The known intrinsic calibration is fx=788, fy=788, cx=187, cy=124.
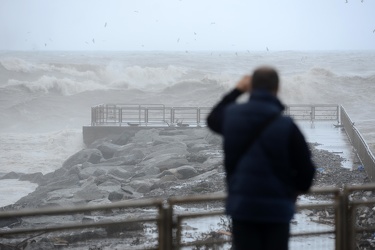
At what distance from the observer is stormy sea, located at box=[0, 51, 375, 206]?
3694cm

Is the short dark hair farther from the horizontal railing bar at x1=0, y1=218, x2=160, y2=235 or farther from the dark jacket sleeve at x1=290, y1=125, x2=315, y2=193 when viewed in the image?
the horizontal railing bar at x1=0, y1=218, x2=160, y2=235

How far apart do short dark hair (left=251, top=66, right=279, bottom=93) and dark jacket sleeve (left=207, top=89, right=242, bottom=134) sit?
1.25 feet

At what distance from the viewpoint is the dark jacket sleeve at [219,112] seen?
14.5 feet

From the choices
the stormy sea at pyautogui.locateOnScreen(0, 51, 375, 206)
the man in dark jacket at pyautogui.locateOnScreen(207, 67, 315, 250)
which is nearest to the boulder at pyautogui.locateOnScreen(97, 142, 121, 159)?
the stormy sea at pyautogui.locateOnScreen(0, 51, 375, 206)

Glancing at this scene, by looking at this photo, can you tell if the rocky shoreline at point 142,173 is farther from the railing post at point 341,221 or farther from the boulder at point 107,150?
the railing post at point 341,221

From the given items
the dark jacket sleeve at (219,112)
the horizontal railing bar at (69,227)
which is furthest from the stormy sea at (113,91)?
the dark jacket sleeve at (219,112)

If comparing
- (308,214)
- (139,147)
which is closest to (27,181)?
(139,147)

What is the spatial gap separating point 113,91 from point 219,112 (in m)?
59.9

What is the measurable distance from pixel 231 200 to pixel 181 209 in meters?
7.87

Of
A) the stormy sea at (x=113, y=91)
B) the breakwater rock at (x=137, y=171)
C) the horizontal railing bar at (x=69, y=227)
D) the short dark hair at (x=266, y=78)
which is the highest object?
the short dark hair at (x=266, y=78)

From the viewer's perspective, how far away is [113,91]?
63969 mm

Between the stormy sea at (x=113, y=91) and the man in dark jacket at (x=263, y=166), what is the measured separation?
21593mm

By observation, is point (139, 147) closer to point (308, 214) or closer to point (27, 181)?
point (27, 181)

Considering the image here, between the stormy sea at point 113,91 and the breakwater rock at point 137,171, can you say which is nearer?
the breakwater rock at point 137,171
